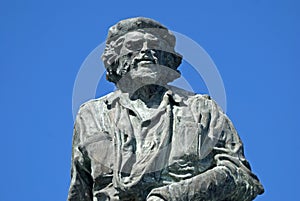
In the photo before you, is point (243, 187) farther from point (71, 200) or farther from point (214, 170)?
point (71, 200)

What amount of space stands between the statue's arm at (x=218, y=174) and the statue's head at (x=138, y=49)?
738mm

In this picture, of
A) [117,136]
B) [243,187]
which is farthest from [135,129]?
[243,187]

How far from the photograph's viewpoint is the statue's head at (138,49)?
61.5 ft

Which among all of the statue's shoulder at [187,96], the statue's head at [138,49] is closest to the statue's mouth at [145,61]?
the statue's head at [138,49]

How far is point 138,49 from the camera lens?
1880cm

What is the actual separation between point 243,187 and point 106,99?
6.90 feet

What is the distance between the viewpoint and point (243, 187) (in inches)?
719

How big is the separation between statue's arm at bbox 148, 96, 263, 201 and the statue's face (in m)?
0.70

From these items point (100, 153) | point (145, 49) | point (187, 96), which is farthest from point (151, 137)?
point (145, 49)

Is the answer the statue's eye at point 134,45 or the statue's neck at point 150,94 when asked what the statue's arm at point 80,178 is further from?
the statue's eye at point 134,45

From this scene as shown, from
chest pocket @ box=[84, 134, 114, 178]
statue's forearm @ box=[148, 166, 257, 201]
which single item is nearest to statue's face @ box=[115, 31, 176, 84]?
chest pocket @ box=[84, 134, 114, 178]

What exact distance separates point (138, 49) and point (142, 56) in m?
0.14

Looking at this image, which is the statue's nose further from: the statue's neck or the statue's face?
the statue's neck

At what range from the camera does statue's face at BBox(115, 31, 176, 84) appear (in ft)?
61.0
